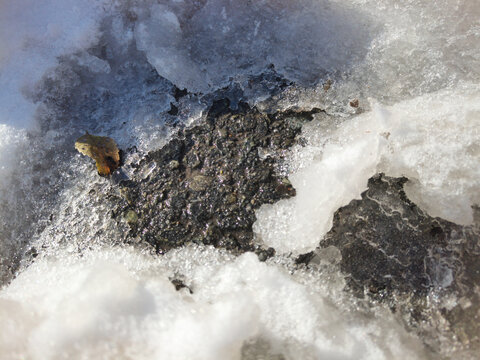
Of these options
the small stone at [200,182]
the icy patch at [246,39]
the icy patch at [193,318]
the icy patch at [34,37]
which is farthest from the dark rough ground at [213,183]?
the icy patch at [34,37]

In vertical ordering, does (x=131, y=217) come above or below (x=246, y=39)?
below

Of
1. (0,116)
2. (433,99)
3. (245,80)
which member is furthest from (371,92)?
(0,116)

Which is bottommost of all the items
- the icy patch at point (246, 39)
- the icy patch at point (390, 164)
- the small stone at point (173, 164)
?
the icy patch at point (390, 164)

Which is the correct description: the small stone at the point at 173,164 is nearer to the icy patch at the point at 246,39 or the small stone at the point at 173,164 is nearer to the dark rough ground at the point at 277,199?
the dark rough ground at the point at 277,199

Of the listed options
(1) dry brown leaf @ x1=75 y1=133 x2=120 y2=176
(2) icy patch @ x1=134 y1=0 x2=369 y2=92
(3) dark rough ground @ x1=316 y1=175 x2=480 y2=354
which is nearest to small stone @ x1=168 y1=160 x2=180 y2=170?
(1) dry brown leaf @ x1=75 y1=133 x2=120 y2=176

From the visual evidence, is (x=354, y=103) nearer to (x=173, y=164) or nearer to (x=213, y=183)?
(x=213, y=183)

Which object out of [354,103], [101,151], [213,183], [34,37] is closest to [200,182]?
[213,183]
